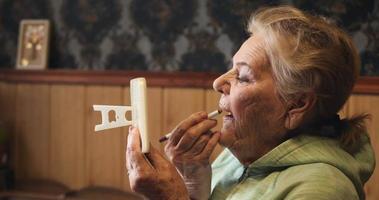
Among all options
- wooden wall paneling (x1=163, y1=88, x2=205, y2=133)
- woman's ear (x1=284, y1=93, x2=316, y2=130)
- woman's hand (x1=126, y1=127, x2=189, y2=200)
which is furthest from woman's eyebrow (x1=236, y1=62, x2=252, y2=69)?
wooden wall paneling (x1=163, y1=88, x2=205, y2=133)

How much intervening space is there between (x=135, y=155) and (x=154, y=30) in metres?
1.17

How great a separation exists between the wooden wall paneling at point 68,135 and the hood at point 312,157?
1246 mm

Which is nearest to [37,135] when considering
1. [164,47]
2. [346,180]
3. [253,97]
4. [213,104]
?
[164,47]

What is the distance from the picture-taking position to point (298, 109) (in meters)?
1.13

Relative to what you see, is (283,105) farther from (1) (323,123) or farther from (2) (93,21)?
(2) (93,21)

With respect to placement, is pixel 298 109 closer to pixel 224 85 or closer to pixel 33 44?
pixel 224 85

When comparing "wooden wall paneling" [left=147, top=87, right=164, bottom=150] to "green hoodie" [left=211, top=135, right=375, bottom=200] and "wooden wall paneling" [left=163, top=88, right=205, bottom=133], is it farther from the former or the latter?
"green hoodie" [left=211, top=135, right=375, bottom=200]

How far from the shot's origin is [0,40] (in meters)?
2.45

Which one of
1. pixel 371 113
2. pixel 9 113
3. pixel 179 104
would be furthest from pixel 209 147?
pixel 9 113

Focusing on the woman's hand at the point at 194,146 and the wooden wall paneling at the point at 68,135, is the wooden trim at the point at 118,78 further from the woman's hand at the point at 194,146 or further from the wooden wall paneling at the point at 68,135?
the woman's hand at the point at 194,146

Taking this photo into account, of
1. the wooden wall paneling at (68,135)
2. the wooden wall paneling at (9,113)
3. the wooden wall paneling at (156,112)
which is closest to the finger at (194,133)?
the wooden wall paneling at (156,112)

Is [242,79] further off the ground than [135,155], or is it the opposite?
[242,79]

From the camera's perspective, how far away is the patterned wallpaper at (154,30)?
1.79 metres

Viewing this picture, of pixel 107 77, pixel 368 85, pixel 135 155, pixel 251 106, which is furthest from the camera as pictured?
pixel 107 77
